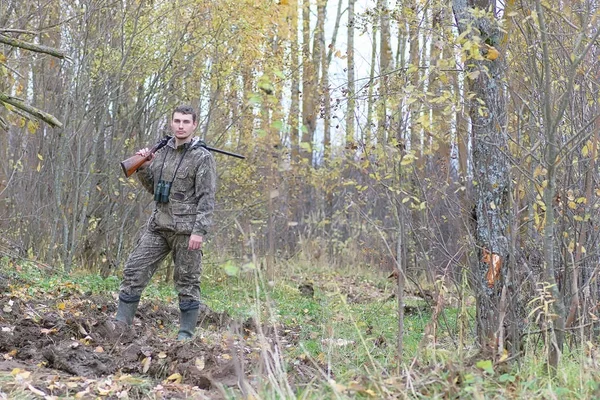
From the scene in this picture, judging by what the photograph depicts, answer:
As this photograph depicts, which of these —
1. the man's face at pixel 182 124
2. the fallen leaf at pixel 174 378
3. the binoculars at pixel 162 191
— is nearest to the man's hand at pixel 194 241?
the binoculars at pixel 162 191

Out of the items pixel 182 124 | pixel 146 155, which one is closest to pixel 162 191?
pixel 146 155

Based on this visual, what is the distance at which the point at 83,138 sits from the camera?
10.4m

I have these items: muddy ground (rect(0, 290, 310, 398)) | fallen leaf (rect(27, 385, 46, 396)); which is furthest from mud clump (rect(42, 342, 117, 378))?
fallen leaf (rect(27, 385, 46, 396))

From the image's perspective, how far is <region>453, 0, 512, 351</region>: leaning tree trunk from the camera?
5.11 m

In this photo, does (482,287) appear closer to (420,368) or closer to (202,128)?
(420,368)

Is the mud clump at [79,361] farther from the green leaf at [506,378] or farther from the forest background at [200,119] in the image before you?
the green leaf at [506,378]

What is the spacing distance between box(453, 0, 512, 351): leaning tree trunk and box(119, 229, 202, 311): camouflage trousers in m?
2.32

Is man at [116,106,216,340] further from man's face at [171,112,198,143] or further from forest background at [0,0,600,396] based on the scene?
forest background at [0,0,600,396]

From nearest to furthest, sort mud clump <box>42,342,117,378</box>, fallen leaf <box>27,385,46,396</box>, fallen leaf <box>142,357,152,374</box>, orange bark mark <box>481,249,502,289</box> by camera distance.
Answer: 1. fallen leaf <box>27,385,46,396</box>
2. mud clump <box>42,342,117,378</box>
3. fallen leaf <box>142,357,152,374</box>
4. orange bark mark <box>481,249,502,289</box>

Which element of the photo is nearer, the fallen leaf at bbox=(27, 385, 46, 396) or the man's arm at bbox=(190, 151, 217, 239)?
the fallen leaf at bbox=(27, 385, 46, 396)

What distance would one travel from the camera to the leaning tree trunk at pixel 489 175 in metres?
5.11

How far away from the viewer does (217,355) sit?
5.37 meters

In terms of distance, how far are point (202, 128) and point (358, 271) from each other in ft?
16.4

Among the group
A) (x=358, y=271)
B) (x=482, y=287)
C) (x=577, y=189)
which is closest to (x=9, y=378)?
(x=482, y=287)
